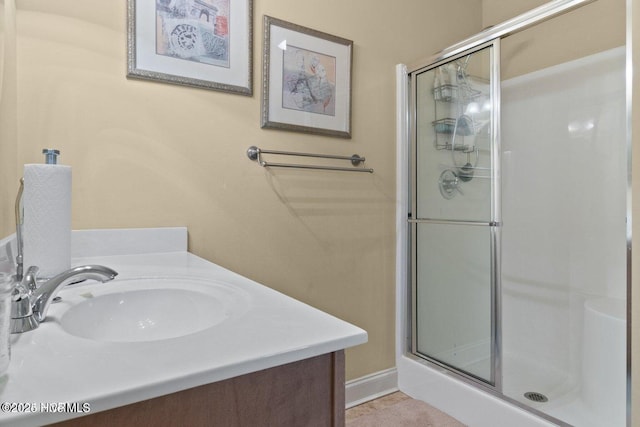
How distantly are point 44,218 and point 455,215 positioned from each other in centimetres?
162

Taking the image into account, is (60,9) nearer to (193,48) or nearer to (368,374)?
(193,48)

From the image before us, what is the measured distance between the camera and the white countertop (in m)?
0.39

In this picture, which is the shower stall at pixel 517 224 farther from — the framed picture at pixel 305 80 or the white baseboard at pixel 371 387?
the framed picture at pixel 305 80

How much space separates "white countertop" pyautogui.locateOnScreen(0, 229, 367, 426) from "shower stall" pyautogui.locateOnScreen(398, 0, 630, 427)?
1299 millimetres

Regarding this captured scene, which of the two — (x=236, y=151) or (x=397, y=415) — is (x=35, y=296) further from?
(x=397, y=415)

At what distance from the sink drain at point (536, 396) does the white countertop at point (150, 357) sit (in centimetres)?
156

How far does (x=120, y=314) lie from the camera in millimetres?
809

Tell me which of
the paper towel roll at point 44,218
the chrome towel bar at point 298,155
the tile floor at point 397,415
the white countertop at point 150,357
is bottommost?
the tile floor at point 397,415

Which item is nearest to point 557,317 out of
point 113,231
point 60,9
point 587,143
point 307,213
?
point 587,143

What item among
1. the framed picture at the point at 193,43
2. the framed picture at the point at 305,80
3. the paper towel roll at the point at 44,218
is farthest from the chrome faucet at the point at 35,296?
the framed picture at the point at 305,80

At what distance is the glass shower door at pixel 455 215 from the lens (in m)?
1.67

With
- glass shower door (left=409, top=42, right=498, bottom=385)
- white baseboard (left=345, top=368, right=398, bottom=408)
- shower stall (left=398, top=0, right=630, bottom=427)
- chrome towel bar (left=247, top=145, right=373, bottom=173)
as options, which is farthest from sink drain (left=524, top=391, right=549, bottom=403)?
chrome towel bar (left=247, top=145, right=373, bottom=173)

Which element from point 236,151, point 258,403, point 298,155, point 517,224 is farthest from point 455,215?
point 258,403

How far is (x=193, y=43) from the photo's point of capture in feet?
4.53
